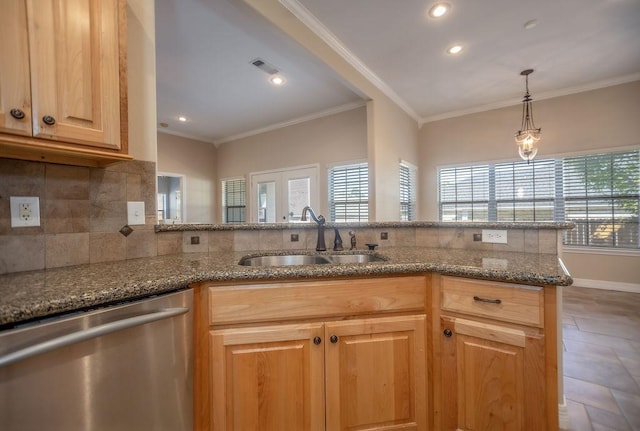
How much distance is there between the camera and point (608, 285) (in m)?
3.88

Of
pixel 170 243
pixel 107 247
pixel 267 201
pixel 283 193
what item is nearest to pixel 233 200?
pixel 267 201

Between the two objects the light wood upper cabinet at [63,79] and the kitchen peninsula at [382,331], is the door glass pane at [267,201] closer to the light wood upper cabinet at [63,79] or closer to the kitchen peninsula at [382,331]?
the kitchen peninsula at [382,331]

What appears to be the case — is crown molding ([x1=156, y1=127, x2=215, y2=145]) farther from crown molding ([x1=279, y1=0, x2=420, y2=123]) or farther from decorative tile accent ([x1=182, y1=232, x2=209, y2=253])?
decorative tile accent ([x1=182, y1=232, x2=209, y2=253])

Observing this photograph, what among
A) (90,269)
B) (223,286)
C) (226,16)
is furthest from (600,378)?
(226,16)

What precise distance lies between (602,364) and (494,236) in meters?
1.41

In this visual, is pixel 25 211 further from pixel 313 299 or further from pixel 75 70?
pixel 313 299

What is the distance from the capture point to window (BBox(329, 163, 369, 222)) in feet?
14.8

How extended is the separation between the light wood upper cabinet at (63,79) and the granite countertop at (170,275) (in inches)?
18.2

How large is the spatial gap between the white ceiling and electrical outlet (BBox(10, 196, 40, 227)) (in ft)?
5.29

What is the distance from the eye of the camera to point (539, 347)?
42.6 inches

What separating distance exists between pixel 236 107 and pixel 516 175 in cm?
455

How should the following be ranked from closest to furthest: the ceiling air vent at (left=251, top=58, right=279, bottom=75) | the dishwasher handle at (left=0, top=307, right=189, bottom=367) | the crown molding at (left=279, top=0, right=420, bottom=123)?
the dishwasher handle at (left=0, top=307, right=189, bottom=367) < the crown molding at (left=279, top=0, right=420, bottom=123) < the ceiling air vent at (left=251, top=58, right=279, bottom=75)

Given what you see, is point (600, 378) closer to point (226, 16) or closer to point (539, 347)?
point (539, 347)

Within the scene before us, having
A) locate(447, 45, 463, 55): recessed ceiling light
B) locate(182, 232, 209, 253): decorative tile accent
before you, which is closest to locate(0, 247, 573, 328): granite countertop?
locate(182, 232, 209, 253): decorative tile accent
